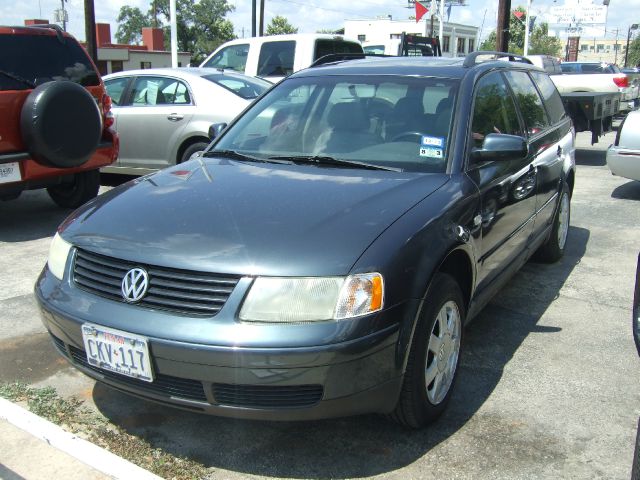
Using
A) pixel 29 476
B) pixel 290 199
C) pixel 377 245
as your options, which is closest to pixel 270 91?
pixel 290 199

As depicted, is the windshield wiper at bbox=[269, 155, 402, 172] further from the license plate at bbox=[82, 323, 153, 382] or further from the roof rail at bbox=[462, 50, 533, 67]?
the license plate at bbox=[82, 323, 153, 382]

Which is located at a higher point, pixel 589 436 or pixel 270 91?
pixel 270 91

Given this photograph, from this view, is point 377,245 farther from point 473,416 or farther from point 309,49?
point 309,49

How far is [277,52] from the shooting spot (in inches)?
421

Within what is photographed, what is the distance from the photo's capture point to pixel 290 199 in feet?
9.84

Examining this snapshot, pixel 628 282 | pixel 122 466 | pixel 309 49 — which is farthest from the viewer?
pixel 309 49

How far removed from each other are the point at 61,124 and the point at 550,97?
429 cm

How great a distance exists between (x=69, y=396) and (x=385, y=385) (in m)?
1.70

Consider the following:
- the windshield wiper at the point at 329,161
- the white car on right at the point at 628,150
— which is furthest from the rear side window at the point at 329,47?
the windshield wiper at the point at 329,161

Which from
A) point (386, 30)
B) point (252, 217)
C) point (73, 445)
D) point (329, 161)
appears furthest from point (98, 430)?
point (386, 30)

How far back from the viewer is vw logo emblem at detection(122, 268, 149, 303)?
8.41ft

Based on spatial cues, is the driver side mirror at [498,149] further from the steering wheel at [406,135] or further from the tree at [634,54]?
the tree at [634,54]

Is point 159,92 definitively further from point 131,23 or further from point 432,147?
point 131,23

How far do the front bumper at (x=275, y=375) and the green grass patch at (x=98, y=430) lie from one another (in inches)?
12.8
